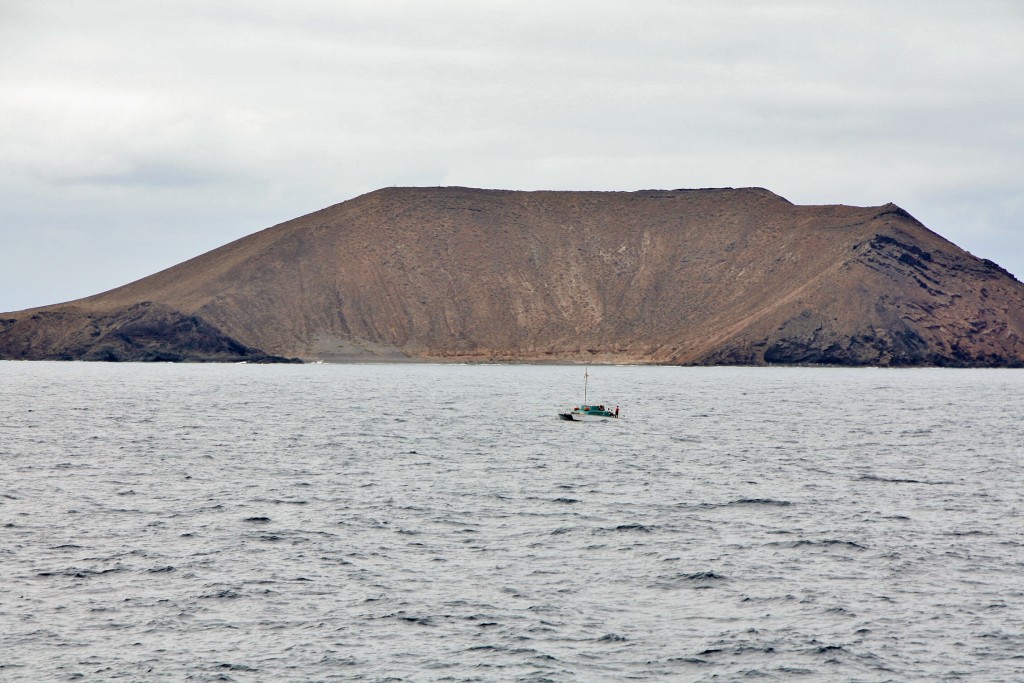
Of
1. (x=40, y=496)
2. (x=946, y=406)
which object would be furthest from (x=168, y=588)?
(x=946, y=406)

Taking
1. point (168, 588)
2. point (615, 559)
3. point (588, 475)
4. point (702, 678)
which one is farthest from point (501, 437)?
point (702, 678)

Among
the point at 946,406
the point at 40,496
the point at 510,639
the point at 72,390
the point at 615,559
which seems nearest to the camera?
the point at 510,639

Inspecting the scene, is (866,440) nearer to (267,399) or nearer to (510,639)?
(510,639)

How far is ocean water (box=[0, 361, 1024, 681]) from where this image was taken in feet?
72.0

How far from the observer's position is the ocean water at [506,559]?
21953mm

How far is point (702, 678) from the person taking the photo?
68.5 ft

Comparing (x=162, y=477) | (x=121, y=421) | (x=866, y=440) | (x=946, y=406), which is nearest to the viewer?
(x=162, y=477)

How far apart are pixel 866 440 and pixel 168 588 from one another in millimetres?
51087

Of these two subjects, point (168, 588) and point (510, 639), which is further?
point (168, 588)

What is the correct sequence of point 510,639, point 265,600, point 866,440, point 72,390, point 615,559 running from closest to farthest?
point 510,639
point 265,600
point 615,559
point 866,440
point 72,390

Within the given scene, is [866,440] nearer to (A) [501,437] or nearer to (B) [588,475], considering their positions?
(A) [501,437]

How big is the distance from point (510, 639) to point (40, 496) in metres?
23.9

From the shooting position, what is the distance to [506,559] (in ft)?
99.6

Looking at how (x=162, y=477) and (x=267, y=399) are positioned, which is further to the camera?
(x=267, y=399)
